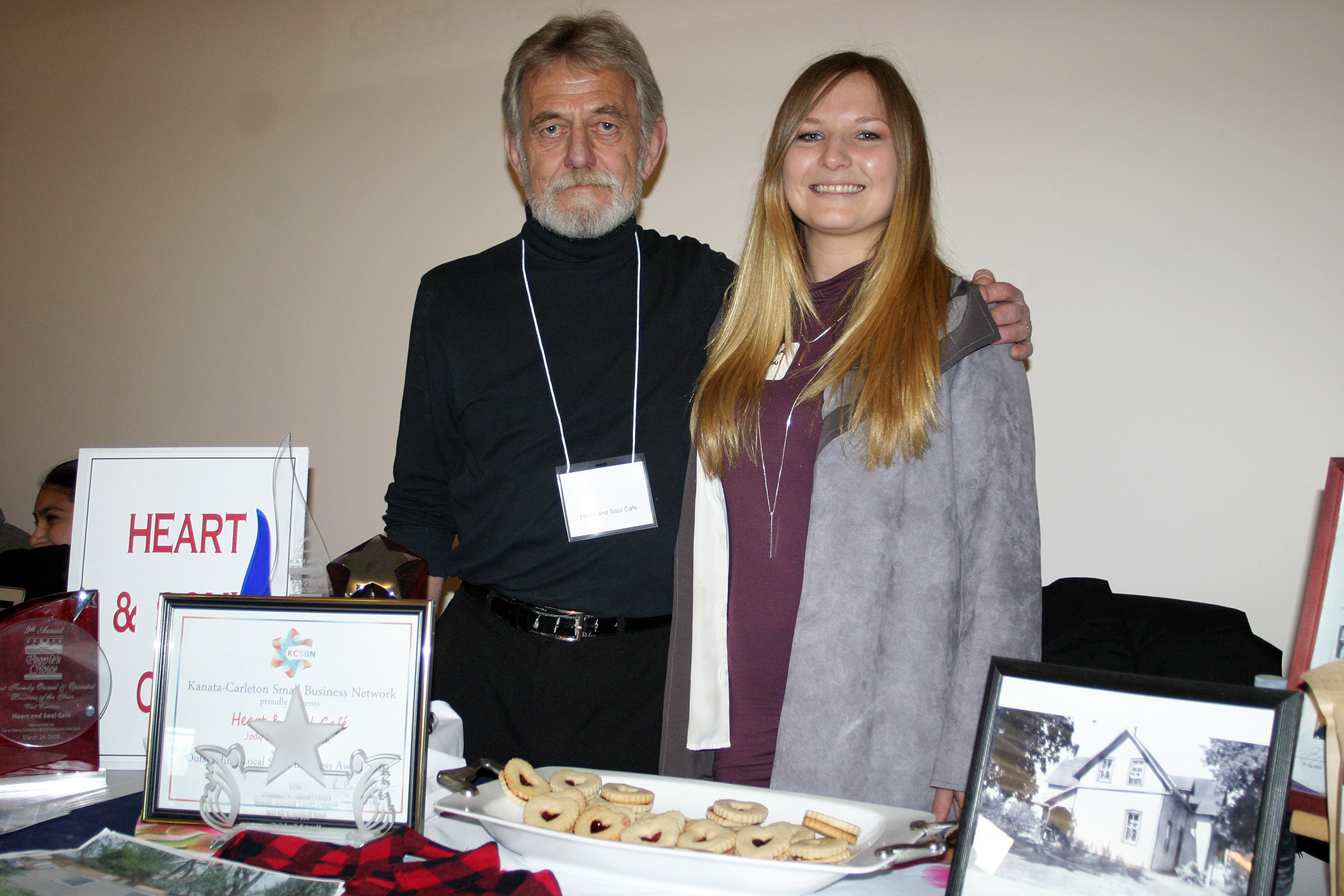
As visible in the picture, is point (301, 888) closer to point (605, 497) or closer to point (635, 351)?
point (605, 497)

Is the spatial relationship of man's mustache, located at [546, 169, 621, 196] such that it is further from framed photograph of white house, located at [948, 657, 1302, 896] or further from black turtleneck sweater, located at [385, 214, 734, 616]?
framed photograph of white house, located at [948, 657, 1302, 896]

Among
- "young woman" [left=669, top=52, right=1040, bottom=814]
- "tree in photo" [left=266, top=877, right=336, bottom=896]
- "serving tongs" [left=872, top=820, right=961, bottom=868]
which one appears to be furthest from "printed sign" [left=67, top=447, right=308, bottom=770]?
"serving tongs" [left=872, top=820, right=961, bottom=868]

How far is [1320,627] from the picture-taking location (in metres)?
0.75

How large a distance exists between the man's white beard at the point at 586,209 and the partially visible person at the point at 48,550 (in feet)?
4.55

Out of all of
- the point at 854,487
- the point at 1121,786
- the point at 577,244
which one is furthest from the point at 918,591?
the point at 577,244

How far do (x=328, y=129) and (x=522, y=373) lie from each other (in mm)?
1891

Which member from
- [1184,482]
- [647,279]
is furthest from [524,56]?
[1184,482]

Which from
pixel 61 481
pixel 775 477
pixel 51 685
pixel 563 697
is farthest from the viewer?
pixel 61 481

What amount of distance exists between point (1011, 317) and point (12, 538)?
3.42 m

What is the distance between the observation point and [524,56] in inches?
72.3

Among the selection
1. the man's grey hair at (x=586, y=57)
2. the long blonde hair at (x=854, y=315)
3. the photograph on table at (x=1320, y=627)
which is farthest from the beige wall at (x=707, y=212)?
the photograph on table at (x=1320, y=627)

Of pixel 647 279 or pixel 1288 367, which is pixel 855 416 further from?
pixel 1288 367

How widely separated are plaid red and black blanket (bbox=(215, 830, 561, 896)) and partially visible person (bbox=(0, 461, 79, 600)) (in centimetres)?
165

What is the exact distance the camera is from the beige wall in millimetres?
2068
